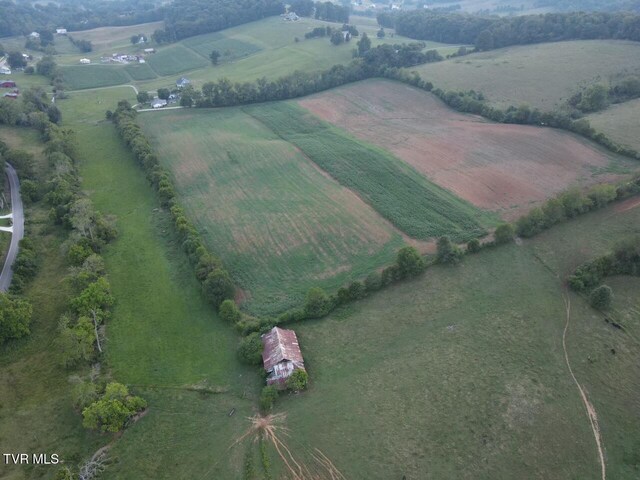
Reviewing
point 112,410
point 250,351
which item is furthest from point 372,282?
point 112,410

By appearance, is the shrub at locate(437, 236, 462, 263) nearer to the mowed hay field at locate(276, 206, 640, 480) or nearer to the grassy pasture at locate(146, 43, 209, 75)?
the mowed hay field at locate(276, 206, 640, 480)

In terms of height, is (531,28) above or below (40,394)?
above

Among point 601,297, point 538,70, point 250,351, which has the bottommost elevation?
point 250,351

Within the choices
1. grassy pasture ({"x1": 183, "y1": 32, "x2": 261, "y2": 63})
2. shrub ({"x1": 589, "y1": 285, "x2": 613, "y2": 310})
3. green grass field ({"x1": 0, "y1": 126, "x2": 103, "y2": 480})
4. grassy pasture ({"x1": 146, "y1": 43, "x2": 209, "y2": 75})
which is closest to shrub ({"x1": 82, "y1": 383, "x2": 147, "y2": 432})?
green grass field ({"x1": 0, "y1": 126, "x2": 103, "y2": 480})

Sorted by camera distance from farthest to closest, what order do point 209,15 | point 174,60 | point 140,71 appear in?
point 209,15, point 174,60, point 140,71

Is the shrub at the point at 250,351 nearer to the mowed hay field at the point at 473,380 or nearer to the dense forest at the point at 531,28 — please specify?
the mowed hay field at the point at 473,380

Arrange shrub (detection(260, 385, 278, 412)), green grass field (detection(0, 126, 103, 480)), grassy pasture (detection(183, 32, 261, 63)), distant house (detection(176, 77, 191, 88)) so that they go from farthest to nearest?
1. grassy pasture (detection(183, 32, 261, 63))
2. distant house (detection(176, 77, 191, 88))
3. shrub (detection(260, 385, 278, 412))
4. green grass field (detection(0, 126, 103, 480))

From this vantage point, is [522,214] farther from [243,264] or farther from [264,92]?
[264,92]

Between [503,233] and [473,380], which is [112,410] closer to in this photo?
[473,380]
